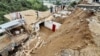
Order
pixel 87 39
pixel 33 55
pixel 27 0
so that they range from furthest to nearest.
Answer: pixel 27 0, pixel 33 55, pixel 87 39

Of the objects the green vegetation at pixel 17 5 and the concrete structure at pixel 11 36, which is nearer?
the concrete structure at pixel 11 36

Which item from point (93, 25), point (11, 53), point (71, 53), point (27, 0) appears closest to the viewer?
point (71, 53)

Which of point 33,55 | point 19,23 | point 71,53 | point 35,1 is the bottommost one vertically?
point 35,1

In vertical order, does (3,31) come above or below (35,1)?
above

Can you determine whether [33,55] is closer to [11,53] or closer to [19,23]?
[11,53]

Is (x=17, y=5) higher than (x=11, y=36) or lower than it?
lower

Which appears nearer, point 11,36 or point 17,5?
point 11,36

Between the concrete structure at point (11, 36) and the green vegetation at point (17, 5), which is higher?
the concrete structure at point (11, 36)

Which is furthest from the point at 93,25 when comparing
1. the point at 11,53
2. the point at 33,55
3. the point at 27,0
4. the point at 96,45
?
the point at 27,0

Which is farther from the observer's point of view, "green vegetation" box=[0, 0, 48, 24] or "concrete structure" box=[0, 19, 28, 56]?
"green vegetation" box=[0, 0, 48, 24]

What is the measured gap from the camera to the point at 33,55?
12.0 m

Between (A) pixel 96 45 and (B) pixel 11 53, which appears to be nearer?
(A) pixel 96 45

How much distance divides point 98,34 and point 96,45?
1.02 metres

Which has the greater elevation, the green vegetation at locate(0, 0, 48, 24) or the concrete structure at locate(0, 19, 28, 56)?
the concrete structure at locate(0, 19, 28, 56)
